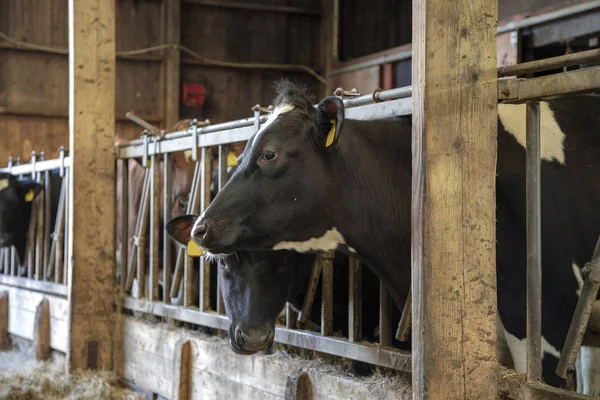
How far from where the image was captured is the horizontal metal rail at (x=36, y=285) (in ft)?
19.0

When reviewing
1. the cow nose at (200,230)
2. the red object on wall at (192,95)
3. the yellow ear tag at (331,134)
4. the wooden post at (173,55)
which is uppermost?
the wooden post at (173,55)

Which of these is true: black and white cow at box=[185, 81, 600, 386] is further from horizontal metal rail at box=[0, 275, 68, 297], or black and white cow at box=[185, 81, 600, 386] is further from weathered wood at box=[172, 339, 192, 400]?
horizontal metal rail at box=[0, 275, 68, 297]

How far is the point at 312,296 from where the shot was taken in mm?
3570

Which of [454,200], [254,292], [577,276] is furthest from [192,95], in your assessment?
[454,200]

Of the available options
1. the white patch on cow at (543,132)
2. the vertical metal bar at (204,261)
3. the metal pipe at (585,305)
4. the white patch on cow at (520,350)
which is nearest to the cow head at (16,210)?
the vertical metal bar at (204,261)

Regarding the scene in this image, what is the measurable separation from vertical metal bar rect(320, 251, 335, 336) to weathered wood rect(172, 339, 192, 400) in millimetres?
1106

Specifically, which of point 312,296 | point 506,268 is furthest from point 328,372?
point 506,268

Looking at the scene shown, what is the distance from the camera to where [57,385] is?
4824 mm

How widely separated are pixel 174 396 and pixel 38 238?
9.56 feet

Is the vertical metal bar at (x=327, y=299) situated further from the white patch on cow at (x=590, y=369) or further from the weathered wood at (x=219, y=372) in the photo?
the white patch on cow at (x=590, y=369)

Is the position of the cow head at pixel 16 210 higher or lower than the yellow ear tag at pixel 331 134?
lower

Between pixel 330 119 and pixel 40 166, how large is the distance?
4.50m

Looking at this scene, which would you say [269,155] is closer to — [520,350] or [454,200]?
[454,200]

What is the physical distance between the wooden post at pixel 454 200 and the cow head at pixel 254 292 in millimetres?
1247
